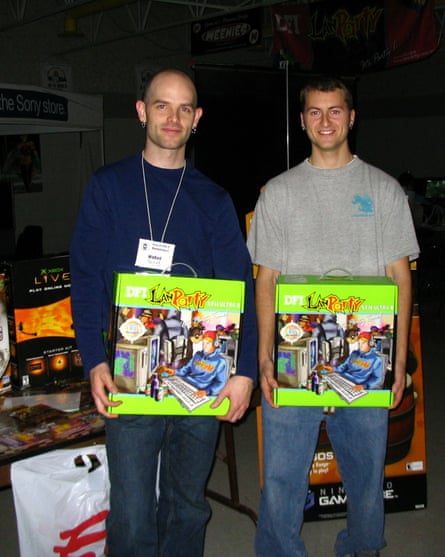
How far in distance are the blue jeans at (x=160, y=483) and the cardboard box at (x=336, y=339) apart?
273mm

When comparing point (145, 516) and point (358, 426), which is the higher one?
point (358, 426)

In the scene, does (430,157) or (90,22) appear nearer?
(90,22)

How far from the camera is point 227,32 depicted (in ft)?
24.7

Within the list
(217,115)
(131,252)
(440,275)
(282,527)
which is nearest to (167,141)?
(131,252)

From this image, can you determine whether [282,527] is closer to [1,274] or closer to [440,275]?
[1,274]

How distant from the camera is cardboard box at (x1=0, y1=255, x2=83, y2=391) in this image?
203cm

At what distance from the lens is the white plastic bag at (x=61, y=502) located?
1754 millimetres

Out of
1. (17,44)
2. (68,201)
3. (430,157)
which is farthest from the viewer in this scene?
(430,157)

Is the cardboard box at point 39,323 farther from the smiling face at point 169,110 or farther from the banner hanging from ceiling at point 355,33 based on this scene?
the banner hanging from ceiling at point 355,33

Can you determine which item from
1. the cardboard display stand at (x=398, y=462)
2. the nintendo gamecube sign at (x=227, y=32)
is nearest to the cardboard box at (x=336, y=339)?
the cardboard display stand at (x=398, y=462)

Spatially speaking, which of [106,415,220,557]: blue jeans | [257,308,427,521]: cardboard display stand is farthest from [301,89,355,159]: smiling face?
[257,308,427,521]: cardboard display stand

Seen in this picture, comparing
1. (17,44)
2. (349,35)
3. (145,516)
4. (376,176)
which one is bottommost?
(145,516)

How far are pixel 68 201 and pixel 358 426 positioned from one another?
337 inches

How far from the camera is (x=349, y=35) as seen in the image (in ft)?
19.7
